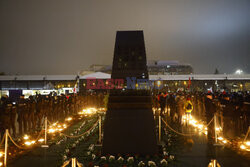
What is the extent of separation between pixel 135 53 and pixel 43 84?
4261 centimetres

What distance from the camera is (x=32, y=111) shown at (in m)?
9.49

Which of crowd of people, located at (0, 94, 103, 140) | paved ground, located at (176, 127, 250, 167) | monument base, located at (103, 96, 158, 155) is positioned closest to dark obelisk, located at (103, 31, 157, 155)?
monument base, located at (103, 96, 158, 155)

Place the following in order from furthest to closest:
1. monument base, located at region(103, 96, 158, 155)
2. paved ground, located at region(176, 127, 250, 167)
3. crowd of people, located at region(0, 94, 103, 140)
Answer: crowd of people, located at region(0, 94, 103, 140), monument base, located at region(103, 96, 158, 155), paved ground, located at region(176, 127, 250, 167)

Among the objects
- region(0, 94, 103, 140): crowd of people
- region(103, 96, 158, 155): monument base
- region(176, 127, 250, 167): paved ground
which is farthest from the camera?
region(0, 94, 103, 140): crowd of people

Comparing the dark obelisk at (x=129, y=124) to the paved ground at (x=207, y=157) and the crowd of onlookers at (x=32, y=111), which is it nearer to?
the paved ground at (x=207, y=157)

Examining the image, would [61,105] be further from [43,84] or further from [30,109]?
[43,84]

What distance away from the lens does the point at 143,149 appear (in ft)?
19.2

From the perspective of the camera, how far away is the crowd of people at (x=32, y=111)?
782 cm

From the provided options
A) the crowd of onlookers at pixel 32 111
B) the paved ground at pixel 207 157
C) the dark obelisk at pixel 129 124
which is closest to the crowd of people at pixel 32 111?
the crowd of onlookers at pixel 32 111

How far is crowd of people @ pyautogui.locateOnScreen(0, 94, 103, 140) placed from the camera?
25.7 ft

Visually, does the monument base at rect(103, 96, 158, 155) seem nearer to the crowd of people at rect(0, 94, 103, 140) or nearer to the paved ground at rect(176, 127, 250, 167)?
the paved ground at rect(176, 127, 250, 167)

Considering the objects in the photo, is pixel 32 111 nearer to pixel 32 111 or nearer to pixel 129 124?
Answer: pixel 32 111

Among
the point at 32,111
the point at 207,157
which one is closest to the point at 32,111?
the point at 32,111

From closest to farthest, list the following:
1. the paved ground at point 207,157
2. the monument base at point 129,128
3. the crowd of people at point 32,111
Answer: the paved ground at point 207,157, the monument base at point 129,128, the crowd of people at point 32,111
